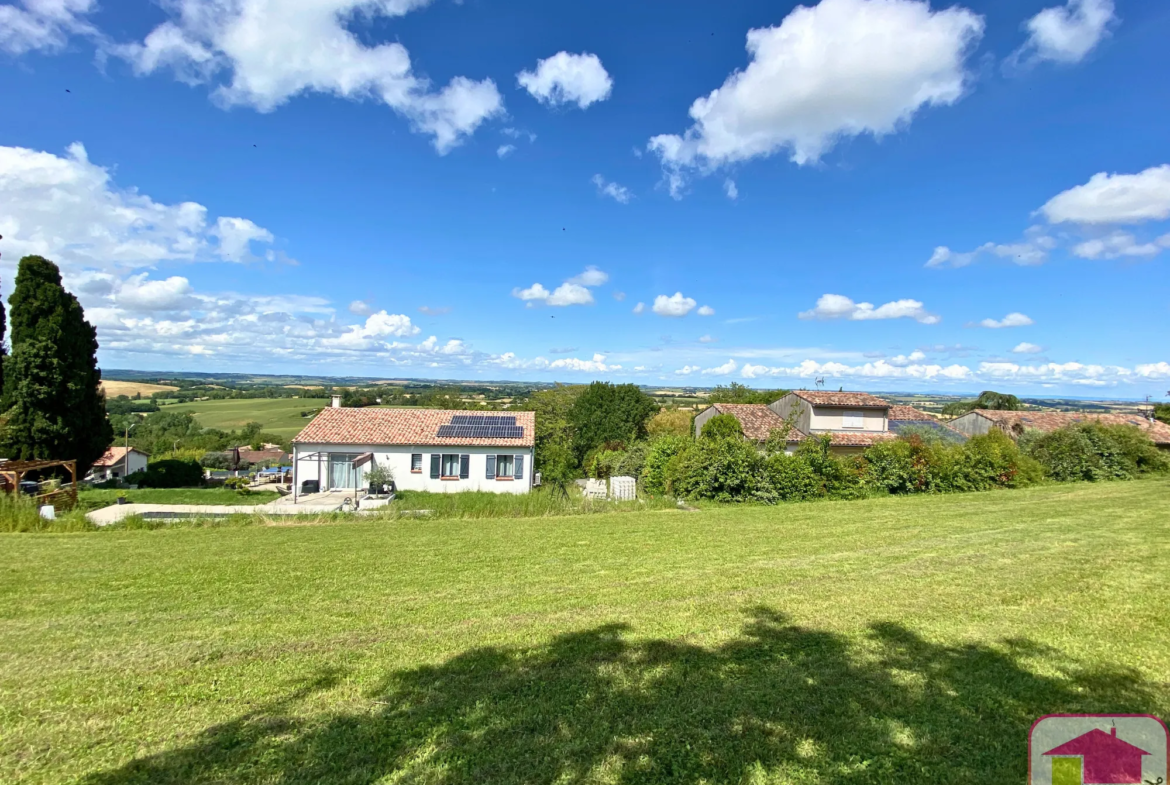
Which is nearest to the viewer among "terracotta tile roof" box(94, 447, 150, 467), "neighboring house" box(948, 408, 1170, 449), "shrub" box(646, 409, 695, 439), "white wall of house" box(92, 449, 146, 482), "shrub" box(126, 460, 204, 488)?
"shrub" box(126, 460, 204, 488)

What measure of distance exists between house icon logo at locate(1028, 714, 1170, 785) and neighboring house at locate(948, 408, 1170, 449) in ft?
108

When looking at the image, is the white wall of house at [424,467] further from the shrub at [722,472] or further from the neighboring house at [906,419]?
the neighboring house at [906,419]

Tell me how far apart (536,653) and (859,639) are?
2.91m

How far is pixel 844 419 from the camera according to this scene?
2906 cm

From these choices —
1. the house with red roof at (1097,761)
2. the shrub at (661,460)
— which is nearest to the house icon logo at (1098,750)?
the house with red roof at (1097,761)

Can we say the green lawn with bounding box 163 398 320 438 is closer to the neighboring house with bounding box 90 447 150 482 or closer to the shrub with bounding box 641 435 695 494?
the neighboring house with bounding box 90 447 150 482

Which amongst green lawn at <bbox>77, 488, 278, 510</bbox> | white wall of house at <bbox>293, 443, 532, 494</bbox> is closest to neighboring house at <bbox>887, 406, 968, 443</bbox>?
white wall of house at <bbox>293, 443, 532, 494</bbox>

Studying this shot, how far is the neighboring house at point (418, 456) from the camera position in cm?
2553

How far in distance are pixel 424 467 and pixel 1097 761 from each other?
25.4m

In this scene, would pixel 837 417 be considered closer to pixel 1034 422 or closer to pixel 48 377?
pixel 1034 422

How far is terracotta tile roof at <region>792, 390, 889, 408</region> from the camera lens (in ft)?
94.4

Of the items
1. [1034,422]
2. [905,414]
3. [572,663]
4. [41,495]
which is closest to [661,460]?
[572,663]

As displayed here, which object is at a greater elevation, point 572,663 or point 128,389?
point 128,389

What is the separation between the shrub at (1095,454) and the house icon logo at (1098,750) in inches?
949
